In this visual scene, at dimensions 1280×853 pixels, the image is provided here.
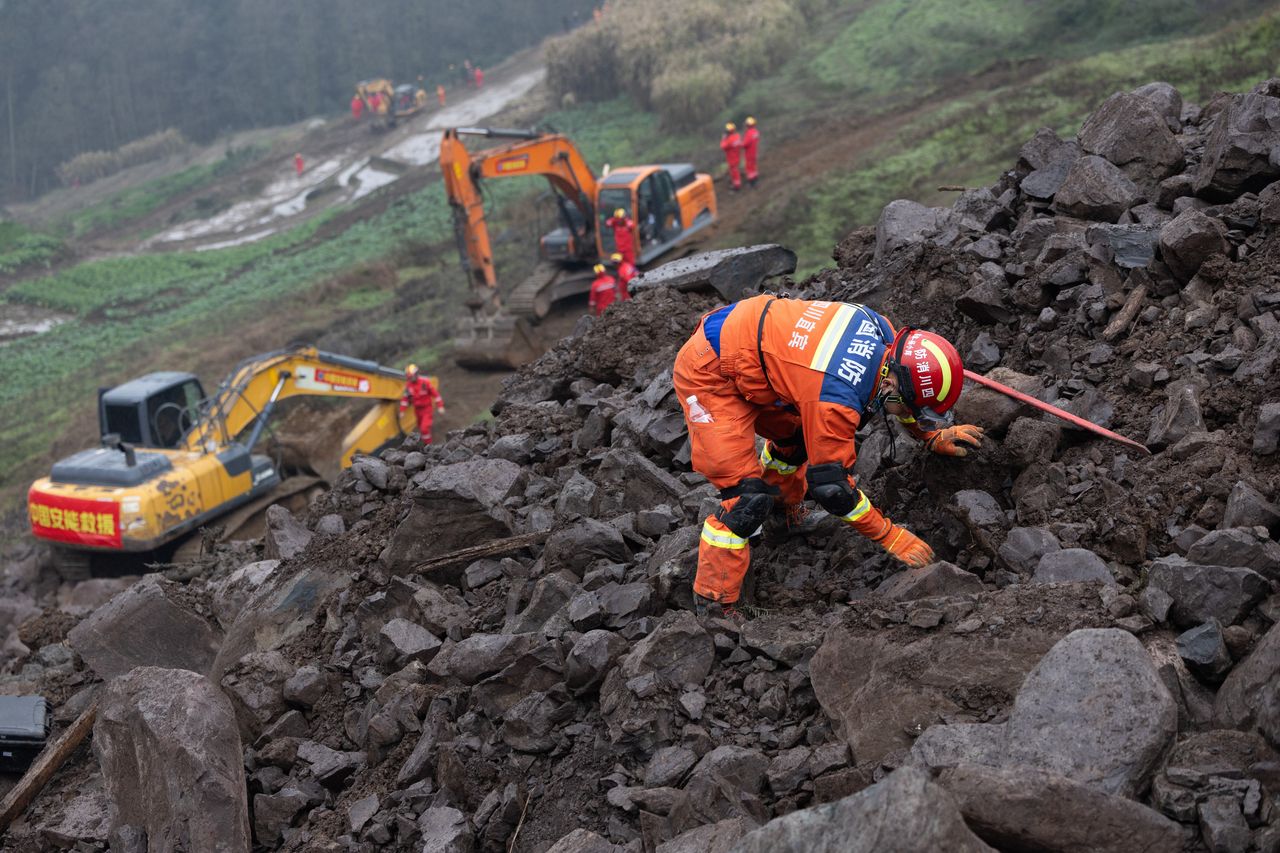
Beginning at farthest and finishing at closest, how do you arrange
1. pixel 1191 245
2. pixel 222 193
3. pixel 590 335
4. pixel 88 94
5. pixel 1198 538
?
pixel 88 94
pixel 222 193
pixel 590 335
pixel 1191 245
pixel 1198 538

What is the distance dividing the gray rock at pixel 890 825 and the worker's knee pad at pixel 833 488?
2050mm

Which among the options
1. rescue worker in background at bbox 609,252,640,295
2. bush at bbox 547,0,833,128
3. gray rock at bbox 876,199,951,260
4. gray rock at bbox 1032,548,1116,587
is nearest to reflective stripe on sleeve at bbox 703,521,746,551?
gray rock at bbox 1032,548,1116,587

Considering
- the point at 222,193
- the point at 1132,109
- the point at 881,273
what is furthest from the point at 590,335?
the point at 222,193

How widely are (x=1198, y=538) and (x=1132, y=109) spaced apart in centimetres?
396

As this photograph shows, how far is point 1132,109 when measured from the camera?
7.73 meters

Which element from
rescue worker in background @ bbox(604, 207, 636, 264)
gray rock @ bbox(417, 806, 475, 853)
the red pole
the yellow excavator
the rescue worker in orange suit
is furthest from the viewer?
rescue worker in background @ bbox(604, 207, 636, 264)

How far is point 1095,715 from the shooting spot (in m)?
3.76

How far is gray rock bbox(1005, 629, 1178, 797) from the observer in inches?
144

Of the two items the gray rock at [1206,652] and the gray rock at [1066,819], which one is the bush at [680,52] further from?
the gray rock at [1066,819]

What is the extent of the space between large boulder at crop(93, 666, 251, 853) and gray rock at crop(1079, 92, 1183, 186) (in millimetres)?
6373

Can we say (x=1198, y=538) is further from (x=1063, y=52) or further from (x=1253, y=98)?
(x=1063, y=52)

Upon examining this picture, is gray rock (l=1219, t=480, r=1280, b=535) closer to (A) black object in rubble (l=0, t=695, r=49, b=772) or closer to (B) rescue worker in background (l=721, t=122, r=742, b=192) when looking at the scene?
(A) black object in rubble (l=0, t=695, r=49, b=772)

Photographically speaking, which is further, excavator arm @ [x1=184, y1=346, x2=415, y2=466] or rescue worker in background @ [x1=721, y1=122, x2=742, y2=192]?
rescue worker in background @ [x1=721, y1=122, x2=742, y2=192]

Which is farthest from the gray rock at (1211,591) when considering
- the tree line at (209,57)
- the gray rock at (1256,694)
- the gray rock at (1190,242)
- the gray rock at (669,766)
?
the tree line at (209,57)
